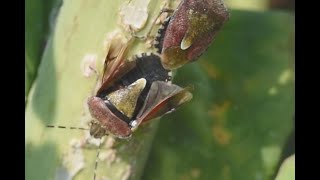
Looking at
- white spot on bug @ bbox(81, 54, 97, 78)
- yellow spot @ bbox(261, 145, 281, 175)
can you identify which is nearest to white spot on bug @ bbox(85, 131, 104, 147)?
white spot on bug @ bbox(81, 54, 97, 78)

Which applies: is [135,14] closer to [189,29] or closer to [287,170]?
[189,29]

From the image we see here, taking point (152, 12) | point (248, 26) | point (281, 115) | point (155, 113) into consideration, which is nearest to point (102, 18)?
point (152, 12)

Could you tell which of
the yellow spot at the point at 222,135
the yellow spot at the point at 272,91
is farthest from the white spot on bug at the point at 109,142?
the yellow spot at the point at 272,91

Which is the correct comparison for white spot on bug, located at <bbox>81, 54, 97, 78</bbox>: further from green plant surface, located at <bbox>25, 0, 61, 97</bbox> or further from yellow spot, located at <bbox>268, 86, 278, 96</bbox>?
yellow spot, located at <bbox>268, 86, 278, 96</bbox>

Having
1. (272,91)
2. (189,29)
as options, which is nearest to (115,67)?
(189,29)

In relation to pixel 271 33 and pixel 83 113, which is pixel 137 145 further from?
pixel 271 33

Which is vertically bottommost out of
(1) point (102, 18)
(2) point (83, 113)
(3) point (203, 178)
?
(3) point (203, 178)
